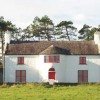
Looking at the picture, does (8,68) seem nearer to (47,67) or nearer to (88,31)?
(47,67)

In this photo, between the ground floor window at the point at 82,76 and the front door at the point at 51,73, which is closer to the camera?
the front door at the point at 51,73

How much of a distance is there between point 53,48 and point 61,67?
2.98m

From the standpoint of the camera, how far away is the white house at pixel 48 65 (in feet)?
199

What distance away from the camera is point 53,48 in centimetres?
6097

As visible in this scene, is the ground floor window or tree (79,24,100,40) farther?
tree (79,24,100,40)

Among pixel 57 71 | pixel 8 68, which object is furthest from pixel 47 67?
pixel 8 68

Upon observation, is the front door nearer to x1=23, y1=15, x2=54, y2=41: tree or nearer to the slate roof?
the slate roof

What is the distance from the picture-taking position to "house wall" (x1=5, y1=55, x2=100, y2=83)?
201ft

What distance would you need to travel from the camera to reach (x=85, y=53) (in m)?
62.0

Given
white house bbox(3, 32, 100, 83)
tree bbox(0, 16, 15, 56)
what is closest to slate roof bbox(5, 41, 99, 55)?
white house bbox(3, 32, 100, 83)

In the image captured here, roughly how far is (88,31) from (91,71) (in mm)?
45608

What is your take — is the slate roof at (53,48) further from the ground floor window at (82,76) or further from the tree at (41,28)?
the tree at (41,28)

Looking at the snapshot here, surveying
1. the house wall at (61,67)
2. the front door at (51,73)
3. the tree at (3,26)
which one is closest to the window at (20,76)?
the house wall at (61,67)

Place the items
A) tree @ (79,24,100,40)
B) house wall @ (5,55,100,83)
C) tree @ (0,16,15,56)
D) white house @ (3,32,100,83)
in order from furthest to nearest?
tree @ (79,24,100,40), tree @ (0,16,15,56), house wall @ (5,55,100,83), white house @ (3,32,100,83)
